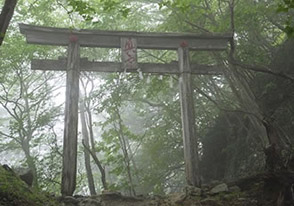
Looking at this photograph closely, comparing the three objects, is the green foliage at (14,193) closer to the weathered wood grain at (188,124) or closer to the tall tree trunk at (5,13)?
the tall tree trunk at (5,13)

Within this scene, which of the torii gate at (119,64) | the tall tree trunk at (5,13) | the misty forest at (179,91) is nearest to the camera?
the tall tree trunk at (5,13)

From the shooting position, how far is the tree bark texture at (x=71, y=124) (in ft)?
22.7

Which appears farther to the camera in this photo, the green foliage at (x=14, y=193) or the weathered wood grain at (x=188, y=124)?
the weathered wood grain at (x=188, y=124)

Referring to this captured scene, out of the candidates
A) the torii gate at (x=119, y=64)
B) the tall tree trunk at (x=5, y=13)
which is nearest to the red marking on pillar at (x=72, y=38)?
the torii gate at (x=119, y=64)

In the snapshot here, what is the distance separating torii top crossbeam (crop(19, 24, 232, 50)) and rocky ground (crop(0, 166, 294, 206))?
152 inches

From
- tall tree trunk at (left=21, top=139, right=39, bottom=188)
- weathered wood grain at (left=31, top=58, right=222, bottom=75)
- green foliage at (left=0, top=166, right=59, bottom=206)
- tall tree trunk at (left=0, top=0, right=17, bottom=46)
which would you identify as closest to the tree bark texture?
weathered wood grain at (left=31, top=58, right=222, bottom=75)

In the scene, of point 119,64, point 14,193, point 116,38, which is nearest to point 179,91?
point 119,64

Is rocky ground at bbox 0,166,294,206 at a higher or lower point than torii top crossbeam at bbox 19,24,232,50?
lower

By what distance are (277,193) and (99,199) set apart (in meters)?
3.86

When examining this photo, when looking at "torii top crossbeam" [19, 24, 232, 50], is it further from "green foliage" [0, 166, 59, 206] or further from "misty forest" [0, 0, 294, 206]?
"green foliage" [0, 166, 59, 206]

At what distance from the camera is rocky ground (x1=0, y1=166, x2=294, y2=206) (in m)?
4.77

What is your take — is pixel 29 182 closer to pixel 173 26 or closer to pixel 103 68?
pixel 103 68

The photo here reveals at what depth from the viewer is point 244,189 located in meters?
6.53

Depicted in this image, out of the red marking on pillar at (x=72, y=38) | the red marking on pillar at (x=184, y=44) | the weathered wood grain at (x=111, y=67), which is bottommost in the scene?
the weathered wood grain at (x=111, y=67)
